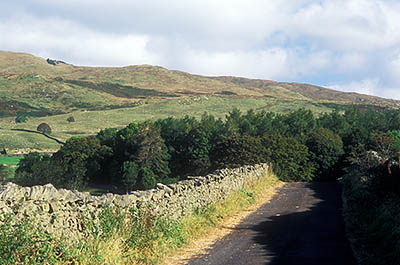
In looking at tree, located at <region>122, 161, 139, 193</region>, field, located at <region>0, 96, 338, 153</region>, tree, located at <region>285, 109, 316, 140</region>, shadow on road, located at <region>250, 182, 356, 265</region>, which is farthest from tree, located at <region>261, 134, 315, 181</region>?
field, located at <region>0, 96, 338, 153</region>

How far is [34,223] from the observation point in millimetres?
8828

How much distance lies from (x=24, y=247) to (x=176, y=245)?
5367 millimetres

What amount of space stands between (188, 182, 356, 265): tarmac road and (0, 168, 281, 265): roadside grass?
3.29 ft

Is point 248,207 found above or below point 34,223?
below

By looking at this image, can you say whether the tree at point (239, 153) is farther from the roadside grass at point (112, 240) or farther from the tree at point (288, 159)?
the roadside grass at point (112, 240)

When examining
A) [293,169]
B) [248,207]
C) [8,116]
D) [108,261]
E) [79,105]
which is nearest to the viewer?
[108,261]

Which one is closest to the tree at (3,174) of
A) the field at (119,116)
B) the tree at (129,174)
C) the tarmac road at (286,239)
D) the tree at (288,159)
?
the tree at (129,174)

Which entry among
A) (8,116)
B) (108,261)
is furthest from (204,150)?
(8,116)

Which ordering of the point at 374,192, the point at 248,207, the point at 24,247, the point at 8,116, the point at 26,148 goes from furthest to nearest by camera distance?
Answer: the point at 8,116
the point at 26,148
the point at 248,207
the point at 374,192
the point at 24,247

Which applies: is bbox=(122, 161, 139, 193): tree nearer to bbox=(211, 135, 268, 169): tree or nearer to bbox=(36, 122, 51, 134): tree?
bbox=(211, 135, 268, 169): tree

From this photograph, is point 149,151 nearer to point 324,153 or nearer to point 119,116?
point 324,153

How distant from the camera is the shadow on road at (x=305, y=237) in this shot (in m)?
11.9

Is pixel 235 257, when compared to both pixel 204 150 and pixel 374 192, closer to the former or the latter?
pixel 374 192

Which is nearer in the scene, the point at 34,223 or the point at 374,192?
the point at 34,223
